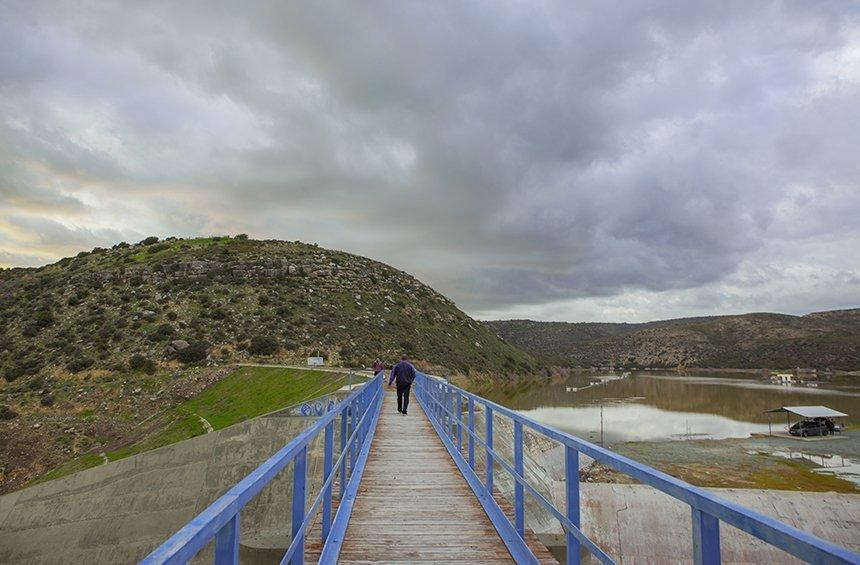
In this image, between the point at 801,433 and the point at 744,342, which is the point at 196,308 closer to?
the point at 801,433

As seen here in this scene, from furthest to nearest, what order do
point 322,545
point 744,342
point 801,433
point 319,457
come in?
point 744,342 < point 801,433 < point 319,457 < point 322,545

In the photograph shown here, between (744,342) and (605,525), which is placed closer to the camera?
(605,525)

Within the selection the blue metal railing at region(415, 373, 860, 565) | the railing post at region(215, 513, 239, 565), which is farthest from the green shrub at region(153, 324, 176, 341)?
the railing post at region(215, 513, 239, 565)

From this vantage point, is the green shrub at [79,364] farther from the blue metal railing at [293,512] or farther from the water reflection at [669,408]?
the blue metal railing at [293,512]

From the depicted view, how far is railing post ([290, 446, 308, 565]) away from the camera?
11.8ft

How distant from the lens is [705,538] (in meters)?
2.15

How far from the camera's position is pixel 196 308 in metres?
49.6

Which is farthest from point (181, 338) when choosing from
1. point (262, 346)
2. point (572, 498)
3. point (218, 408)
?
point (572, 498)

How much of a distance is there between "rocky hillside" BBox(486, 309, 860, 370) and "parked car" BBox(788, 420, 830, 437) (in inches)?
3063

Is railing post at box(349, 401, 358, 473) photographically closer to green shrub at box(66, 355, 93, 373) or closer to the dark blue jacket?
the dark blue jacket

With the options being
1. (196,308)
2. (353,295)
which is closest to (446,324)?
(353,295)

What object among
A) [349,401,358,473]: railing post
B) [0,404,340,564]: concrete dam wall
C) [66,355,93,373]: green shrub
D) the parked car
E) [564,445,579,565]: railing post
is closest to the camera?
[564,445,579,565]: railing post

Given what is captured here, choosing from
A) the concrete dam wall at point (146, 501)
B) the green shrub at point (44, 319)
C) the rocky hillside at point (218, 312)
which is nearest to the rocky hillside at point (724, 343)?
the rocky hillside at point (218, 312)

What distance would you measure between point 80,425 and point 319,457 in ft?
71.2
